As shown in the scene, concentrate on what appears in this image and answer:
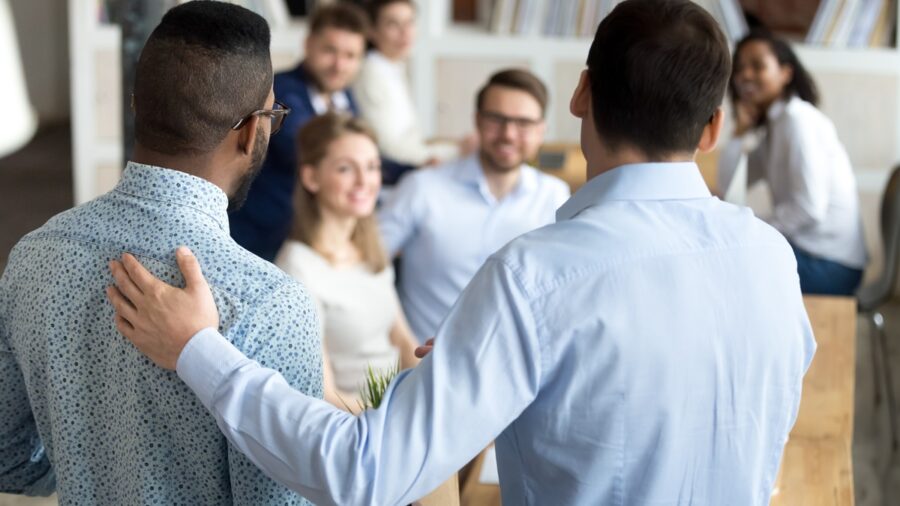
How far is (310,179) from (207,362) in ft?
5.90

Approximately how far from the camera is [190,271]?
1.28 meters

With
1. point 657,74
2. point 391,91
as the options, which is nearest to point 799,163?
point 391,91

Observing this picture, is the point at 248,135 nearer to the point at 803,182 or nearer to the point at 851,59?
the point at 803,182

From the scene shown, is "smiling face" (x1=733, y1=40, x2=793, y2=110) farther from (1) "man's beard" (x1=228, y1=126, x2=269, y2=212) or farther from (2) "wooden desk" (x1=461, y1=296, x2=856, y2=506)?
(1) "man's beard" (x1=228, y1=126, x2=269, y2=212)

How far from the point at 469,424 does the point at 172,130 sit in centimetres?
46

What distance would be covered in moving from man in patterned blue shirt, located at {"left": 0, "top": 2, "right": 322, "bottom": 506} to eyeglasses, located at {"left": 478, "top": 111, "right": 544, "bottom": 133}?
7.40 ft

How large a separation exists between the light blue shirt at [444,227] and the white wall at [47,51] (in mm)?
7999

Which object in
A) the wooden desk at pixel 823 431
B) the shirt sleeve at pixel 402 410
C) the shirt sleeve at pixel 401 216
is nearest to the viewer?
the shirt sleeve at pixel 402 410

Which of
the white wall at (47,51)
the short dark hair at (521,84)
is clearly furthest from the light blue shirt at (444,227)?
the white wall at (47,51)

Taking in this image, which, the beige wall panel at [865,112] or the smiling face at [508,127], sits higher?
the smiling face at [508,127]

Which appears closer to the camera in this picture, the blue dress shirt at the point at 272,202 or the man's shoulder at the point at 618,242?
the man's shoulder at the point at 618,242

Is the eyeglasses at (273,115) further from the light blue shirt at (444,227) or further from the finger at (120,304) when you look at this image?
the light blue shirt at (444,227)

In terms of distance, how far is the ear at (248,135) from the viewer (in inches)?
53.8

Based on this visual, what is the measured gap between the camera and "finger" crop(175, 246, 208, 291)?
50.3 inches
